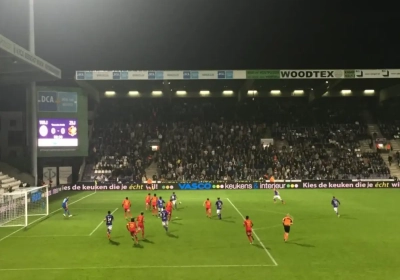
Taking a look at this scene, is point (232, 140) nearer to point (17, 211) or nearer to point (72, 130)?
point (72, 130)

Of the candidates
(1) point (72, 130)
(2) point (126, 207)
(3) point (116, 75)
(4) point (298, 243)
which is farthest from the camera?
(3) point (116, 75)

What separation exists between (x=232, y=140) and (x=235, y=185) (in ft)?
31.6

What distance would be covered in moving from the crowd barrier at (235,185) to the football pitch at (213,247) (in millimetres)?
16022

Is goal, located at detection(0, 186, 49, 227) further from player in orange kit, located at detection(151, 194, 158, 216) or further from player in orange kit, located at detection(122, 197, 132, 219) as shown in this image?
player in orange kit, located at detection(151, 194, 158, 216)

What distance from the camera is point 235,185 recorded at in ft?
152

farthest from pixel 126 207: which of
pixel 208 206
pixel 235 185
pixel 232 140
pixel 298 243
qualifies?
pixel 232 140

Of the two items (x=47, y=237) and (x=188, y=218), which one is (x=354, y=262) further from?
(x=47, y=237)

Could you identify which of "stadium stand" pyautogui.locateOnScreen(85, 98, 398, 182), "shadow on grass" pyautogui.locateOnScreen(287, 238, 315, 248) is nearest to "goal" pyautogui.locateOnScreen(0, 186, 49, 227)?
"shadow on grass" pyautogui.locateOnScreen(287, 238, 315, 248)

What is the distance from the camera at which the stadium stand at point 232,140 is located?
48969 millimetres

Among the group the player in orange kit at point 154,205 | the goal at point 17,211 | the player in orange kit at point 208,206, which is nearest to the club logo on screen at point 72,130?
the goal at point 17,211

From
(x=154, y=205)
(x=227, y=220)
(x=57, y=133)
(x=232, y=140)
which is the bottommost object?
(x=227, y=220)

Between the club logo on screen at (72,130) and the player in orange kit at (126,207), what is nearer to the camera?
the player in orange kit at (126,207)

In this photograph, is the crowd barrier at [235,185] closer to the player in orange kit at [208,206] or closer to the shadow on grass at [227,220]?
the player in orange kit at [208,206]

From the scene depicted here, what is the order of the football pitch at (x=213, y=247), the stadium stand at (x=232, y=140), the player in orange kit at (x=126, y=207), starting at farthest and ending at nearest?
the stadium stand at (x=232, y=140) → the player in orange kit at (x=126, y=207) → the football pitch at (x=213, y=247)
